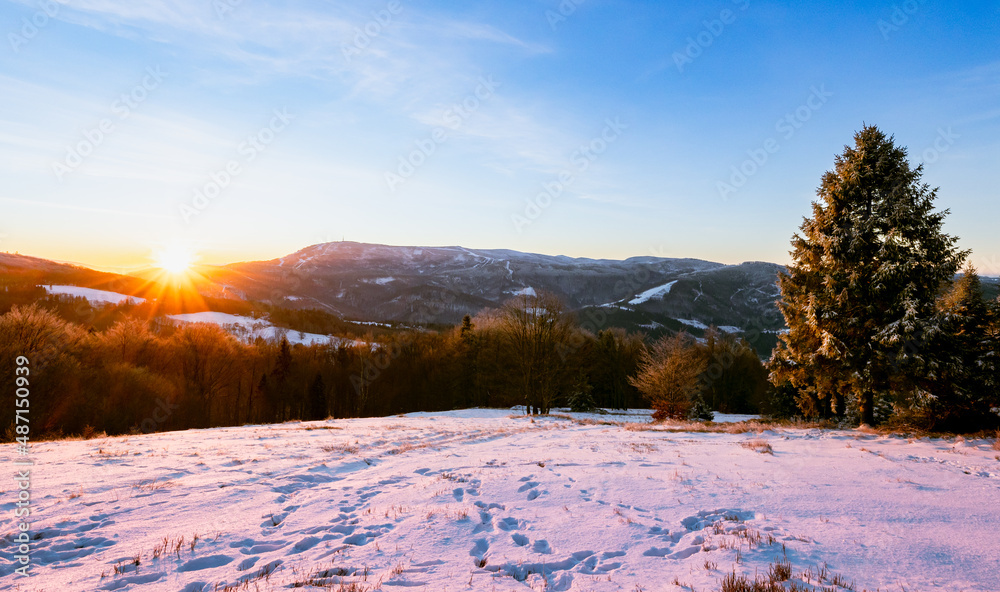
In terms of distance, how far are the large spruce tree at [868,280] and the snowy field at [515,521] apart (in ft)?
13.5

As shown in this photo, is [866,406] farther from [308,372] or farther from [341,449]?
[308,372]

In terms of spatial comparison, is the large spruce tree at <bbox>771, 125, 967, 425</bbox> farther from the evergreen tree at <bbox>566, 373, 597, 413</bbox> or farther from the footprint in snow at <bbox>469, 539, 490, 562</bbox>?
the evergreen tree at <bbox>566, 373, 597, 413</bbox>

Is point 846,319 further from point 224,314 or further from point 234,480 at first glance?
point 224,314

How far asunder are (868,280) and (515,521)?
17192 mm

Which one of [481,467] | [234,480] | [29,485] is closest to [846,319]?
[481,467]

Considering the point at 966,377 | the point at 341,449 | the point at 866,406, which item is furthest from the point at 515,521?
the point at 866,406

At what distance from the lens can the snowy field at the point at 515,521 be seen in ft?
17.1

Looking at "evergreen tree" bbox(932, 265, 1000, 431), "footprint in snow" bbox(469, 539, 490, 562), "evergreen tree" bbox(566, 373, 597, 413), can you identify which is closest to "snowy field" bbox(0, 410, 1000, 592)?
"footprint in snow" bbox(469, 539, 490, 562)

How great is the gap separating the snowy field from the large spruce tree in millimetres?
4106

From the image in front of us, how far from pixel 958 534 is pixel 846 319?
42.6 feet

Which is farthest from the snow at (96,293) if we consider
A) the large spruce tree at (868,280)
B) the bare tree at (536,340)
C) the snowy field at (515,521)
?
the large spruce tree at (868,280)

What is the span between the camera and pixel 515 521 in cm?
734

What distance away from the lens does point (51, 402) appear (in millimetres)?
37531

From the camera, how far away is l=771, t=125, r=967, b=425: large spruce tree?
15766 mm
